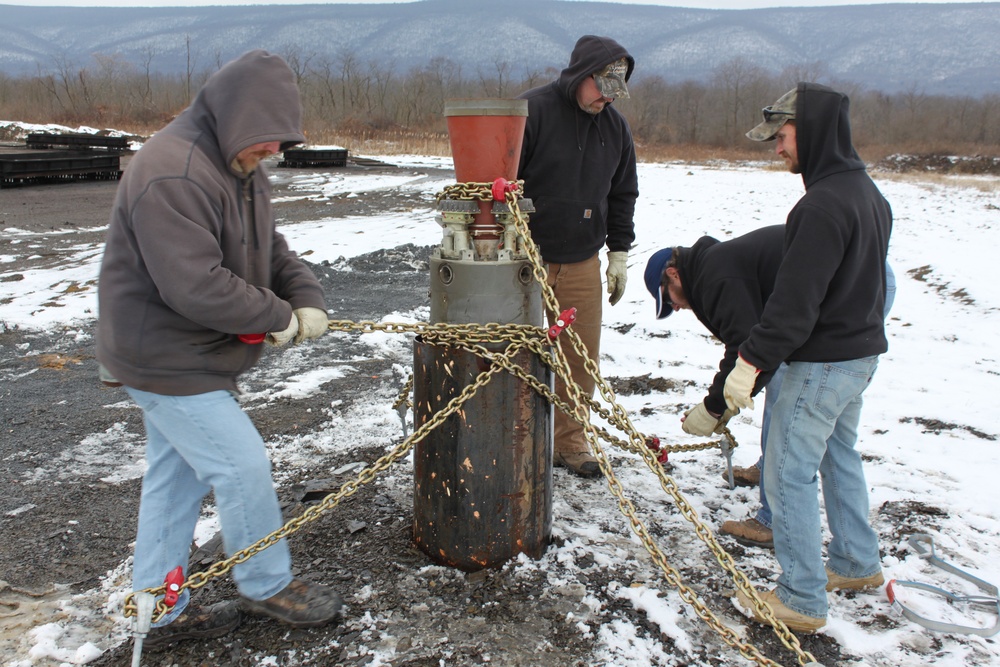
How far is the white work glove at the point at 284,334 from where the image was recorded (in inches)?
99.8

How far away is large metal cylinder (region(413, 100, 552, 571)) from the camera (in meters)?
2.76

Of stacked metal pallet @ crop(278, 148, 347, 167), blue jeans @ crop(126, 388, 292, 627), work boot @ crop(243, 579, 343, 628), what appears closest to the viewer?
blue jeans @ crop(126, 388, 292, 627)

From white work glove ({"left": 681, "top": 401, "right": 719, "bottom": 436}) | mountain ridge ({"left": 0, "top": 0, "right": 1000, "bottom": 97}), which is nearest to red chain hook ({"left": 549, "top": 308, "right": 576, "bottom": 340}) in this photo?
white work glove ({"left": 681, "top": 401, "right": 719, "bottom": 436})

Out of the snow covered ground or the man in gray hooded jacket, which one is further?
the snow covered ground

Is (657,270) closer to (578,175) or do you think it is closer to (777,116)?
(777,116)

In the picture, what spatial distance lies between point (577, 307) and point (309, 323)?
5.79ft

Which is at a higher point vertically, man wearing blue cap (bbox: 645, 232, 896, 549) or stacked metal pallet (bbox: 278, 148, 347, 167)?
stacked metal pallet (bbox: 278, 148, 347, 167)

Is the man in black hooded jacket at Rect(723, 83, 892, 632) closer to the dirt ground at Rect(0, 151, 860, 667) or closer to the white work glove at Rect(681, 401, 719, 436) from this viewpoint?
the white work glove at Rect(681, 401, 719, 436)

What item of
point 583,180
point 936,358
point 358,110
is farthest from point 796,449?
point 358,110

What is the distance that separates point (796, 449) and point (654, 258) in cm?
97

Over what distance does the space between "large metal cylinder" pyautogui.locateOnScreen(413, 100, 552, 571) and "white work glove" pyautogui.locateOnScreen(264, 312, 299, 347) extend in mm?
488

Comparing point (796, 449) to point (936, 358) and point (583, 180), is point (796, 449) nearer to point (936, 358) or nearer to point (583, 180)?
point (583, 180)

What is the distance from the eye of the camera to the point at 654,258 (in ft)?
10.5

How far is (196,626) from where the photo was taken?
2.60 meters
